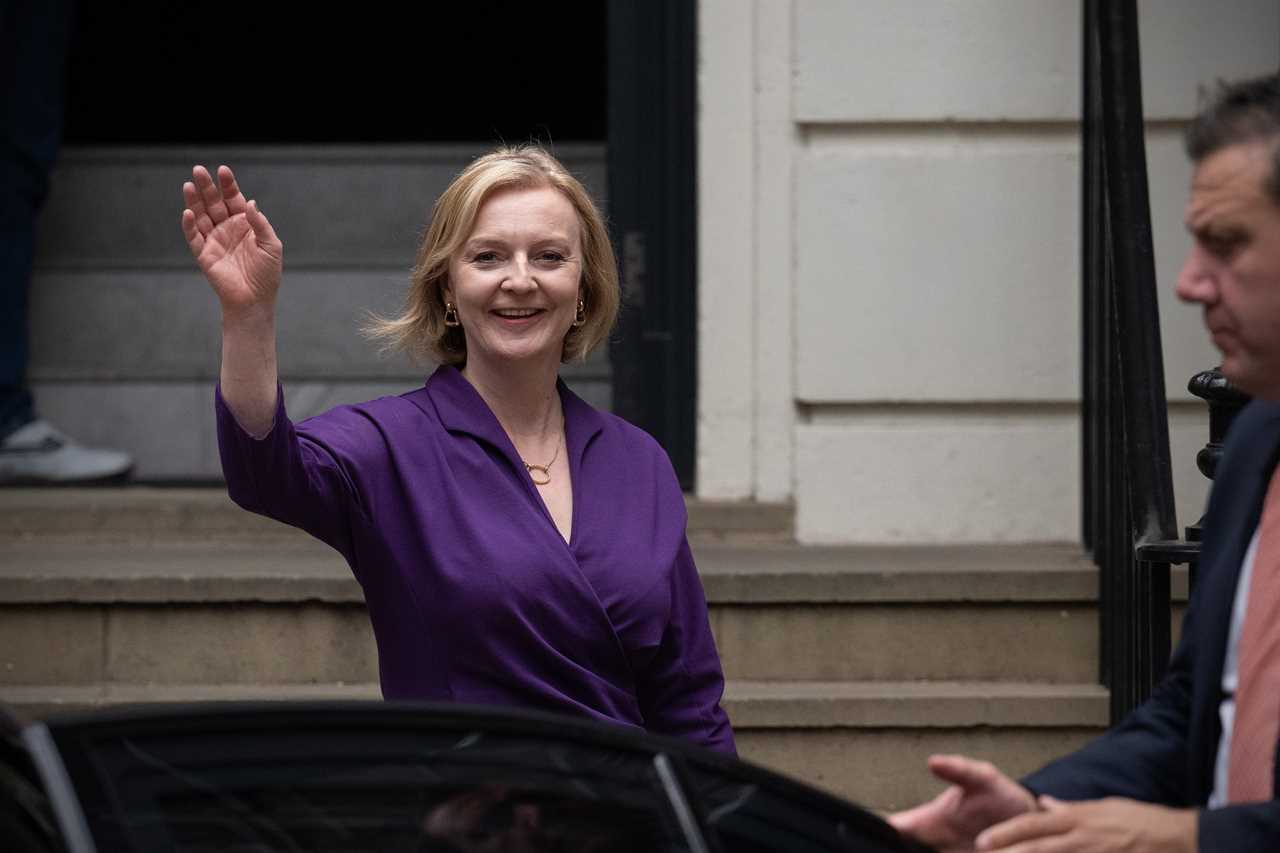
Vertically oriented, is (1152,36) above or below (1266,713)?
above

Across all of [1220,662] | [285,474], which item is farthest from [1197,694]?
[285,474]

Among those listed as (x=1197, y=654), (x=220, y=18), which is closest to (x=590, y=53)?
(x=220, y=18)

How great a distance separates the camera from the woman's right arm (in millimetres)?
2840

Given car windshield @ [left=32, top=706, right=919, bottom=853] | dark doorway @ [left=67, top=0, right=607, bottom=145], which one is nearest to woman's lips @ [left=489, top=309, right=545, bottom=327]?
car windshield @ [left=32, top=706, right=919, bottom=853]

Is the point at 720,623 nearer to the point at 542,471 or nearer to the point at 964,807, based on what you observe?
the point at 542,471

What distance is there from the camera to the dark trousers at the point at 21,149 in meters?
6.59

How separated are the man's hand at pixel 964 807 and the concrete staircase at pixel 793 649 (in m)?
2.61

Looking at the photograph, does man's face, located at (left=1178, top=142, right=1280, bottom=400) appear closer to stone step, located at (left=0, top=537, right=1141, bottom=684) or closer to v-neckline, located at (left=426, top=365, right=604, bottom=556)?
v-neckline, located at (left=426, top=365, right=604, bottom=556)

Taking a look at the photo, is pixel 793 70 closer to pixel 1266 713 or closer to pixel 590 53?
pixel 590 53

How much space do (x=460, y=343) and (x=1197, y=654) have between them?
1.50 metres

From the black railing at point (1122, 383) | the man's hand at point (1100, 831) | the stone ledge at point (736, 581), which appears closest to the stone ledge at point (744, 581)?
the stone ledge at point (736, 581)

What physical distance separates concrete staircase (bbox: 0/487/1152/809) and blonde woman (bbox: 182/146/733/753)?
6.16 feet

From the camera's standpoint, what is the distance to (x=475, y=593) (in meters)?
2.93

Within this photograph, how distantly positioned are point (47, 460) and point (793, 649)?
2.74 metres
